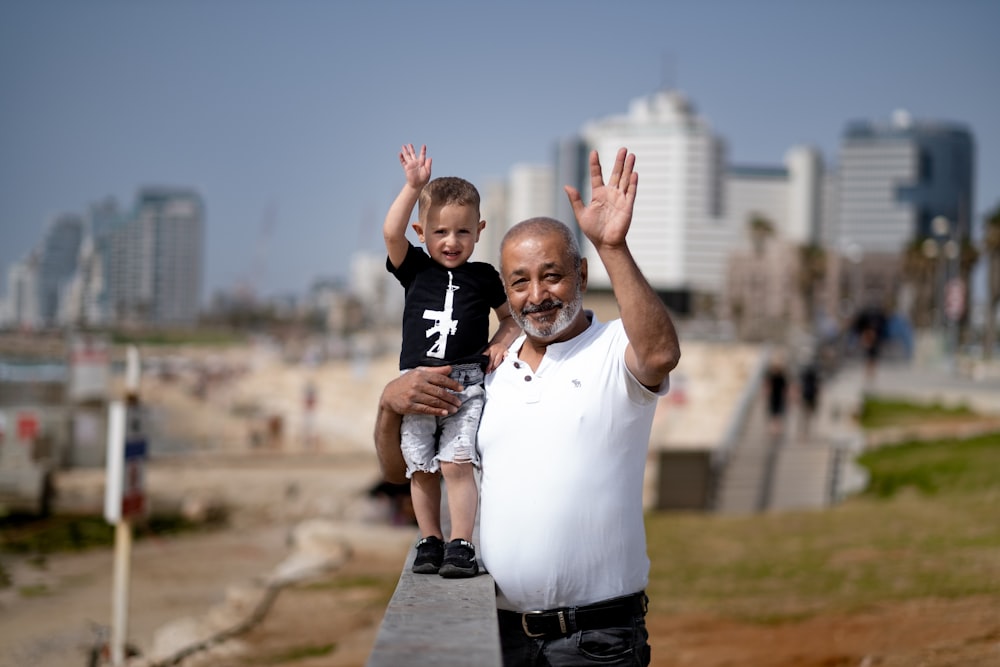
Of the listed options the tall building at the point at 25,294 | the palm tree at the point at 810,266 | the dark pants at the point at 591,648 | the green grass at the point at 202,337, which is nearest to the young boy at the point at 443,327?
the dark pants at the point at 591,648

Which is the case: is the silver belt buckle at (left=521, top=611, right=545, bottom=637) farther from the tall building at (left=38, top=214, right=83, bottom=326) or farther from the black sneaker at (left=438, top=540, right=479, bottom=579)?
the tall building at (left=38, top=214, right=83, bottom=326)

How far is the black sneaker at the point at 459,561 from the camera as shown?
3.25m

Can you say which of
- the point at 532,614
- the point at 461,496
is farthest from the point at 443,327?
the point at 532,614

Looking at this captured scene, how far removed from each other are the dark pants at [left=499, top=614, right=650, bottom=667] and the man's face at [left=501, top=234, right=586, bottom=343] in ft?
2.93

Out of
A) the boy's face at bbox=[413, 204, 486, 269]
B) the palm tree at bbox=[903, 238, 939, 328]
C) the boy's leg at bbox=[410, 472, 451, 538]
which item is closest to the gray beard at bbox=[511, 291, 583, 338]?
the boy's face at bbox=[413, 204, 486, 269]

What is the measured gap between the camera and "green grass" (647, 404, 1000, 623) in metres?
9.38

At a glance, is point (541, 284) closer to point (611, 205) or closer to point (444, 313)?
point (611, 205)

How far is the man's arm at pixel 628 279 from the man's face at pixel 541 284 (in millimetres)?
123

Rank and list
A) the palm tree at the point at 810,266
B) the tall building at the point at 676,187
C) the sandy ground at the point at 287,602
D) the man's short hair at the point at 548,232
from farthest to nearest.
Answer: the tall building at the point at 676,187 < the palm tree at the point at 810,266 < the sandy ground at the point at 287,602 < the man's short hair at the point at 548,232

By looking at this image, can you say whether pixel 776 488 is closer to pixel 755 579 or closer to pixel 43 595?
pixel 755 579

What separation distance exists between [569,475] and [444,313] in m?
0.74

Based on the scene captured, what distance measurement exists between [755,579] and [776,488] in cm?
749

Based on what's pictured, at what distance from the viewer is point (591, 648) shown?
3.15 meters

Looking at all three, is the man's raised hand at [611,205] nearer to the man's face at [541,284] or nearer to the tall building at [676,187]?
the man's face at [541,284]
